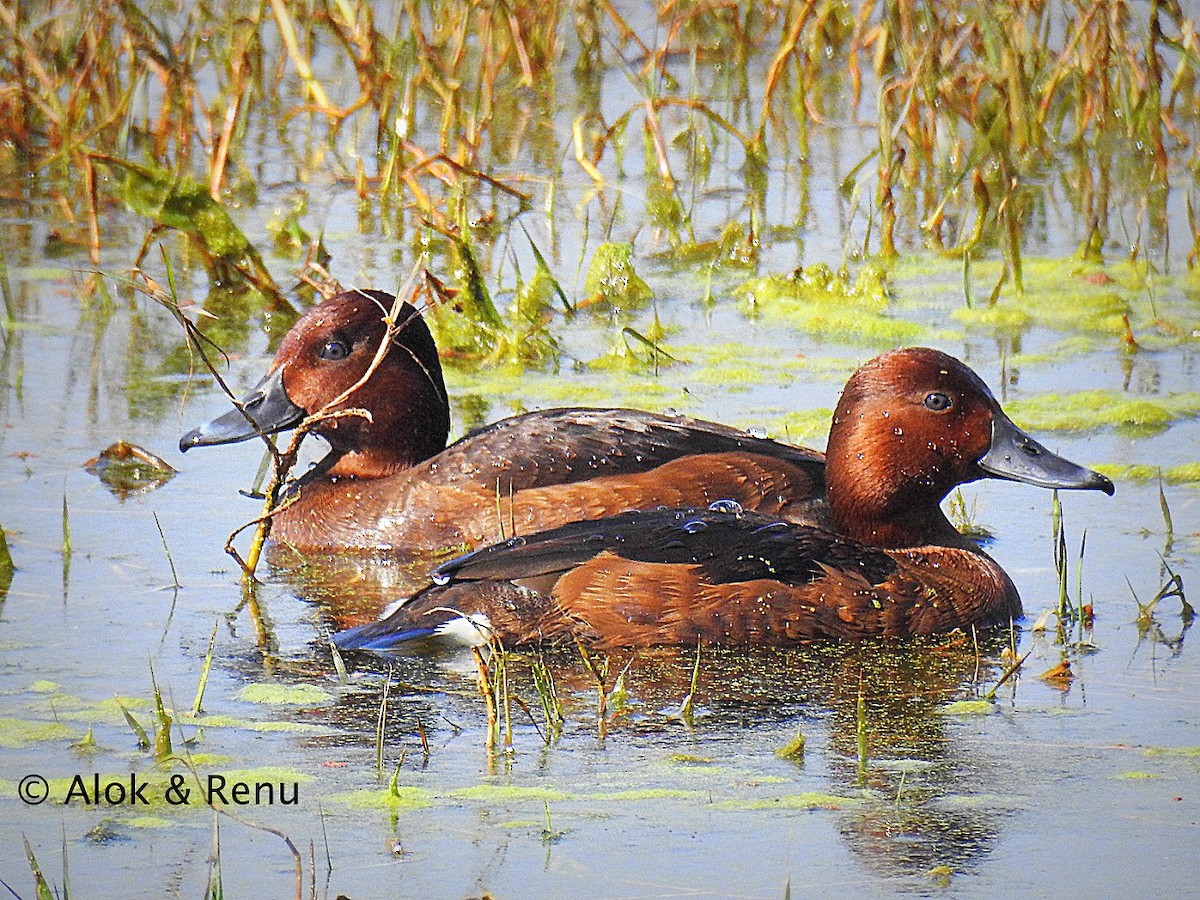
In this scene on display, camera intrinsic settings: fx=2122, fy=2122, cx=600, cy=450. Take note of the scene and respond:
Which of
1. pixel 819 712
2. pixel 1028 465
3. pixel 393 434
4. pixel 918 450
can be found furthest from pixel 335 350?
pixel 819 712

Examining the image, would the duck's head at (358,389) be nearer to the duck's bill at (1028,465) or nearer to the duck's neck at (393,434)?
the duck's neck at (393,434)

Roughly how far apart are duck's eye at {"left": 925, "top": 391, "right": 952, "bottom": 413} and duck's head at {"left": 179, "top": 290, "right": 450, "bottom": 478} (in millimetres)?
1816

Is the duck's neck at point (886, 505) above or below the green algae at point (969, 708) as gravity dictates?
above

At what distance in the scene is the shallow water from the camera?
3984 millimetres

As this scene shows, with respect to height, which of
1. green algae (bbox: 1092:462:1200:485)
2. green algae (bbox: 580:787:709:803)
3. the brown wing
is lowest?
green algae (bbox: 580:787:709:803)

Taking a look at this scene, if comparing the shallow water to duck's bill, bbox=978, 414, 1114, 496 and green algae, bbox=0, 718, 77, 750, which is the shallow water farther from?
duck's bill, bbox=978, 414, 1114, 496

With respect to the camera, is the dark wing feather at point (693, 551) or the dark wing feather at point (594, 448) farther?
the dark wing feather at point (594, 448)

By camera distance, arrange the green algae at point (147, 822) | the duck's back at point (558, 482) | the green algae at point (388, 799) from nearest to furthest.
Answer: the green algae at point (147, 822) → the green algae at point (388, 799) → the duck's back at point (558, 482)

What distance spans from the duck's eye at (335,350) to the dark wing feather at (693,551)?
62.2 inches

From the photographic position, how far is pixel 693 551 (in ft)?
18.0

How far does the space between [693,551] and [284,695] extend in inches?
45.4

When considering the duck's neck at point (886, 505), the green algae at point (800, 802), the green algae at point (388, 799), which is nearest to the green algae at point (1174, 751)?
the green algae at point (800, 802)

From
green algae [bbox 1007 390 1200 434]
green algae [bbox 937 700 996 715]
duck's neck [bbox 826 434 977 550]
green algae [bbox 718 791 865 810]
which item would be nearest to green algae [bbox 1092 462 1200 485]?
green algae [bbox 1007 390 1200 434]

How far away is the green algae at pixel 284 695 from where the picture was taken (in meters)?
4.93
